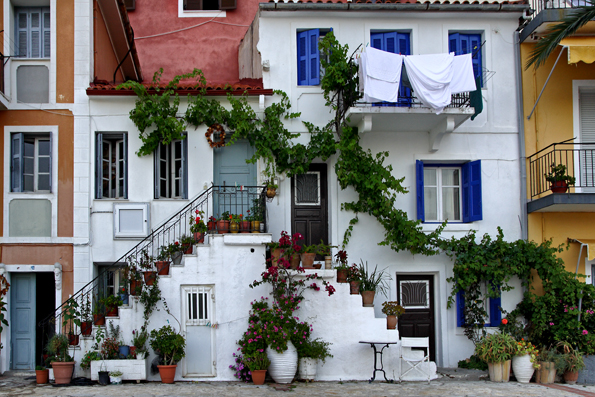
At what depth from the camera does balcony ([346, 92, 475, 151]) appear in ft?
37.8

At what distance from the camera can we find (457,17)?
42.0 feet

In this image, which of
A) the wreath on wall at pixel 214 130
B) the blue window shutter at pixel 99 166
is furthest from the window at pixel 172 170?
the blue window shutter at pixel 99 166

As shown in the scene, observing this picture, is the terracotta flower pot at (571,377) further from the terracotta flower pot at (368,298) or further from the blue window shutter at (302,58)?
the blue window shutter at (302,58)

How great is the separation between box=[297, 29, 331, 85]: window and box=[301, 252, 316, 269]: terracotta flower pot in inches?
151

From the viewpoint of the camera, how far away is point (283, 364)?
10289mm

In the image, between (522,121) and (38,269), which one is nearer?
(38,269)

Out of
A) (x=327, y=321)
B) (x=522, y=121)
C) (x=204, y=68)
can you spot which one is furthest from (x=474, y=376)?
(x=204, y=68)

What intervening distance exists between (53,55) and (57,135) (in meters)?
1.70

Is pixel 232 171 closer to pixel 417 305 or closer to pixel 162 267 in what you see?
pixel 162 267

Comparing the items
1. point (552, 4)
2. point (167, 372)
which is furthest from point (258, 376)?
point (552, 4)

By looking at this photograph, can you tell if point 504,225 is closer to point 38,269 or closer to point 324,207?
point 324,207

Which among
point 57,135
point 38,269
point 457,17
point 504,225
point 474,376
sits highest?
point 457,17

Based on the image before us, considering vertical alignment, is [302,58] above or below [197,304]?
above

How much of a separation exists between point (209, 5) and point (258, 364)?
10728 mm
